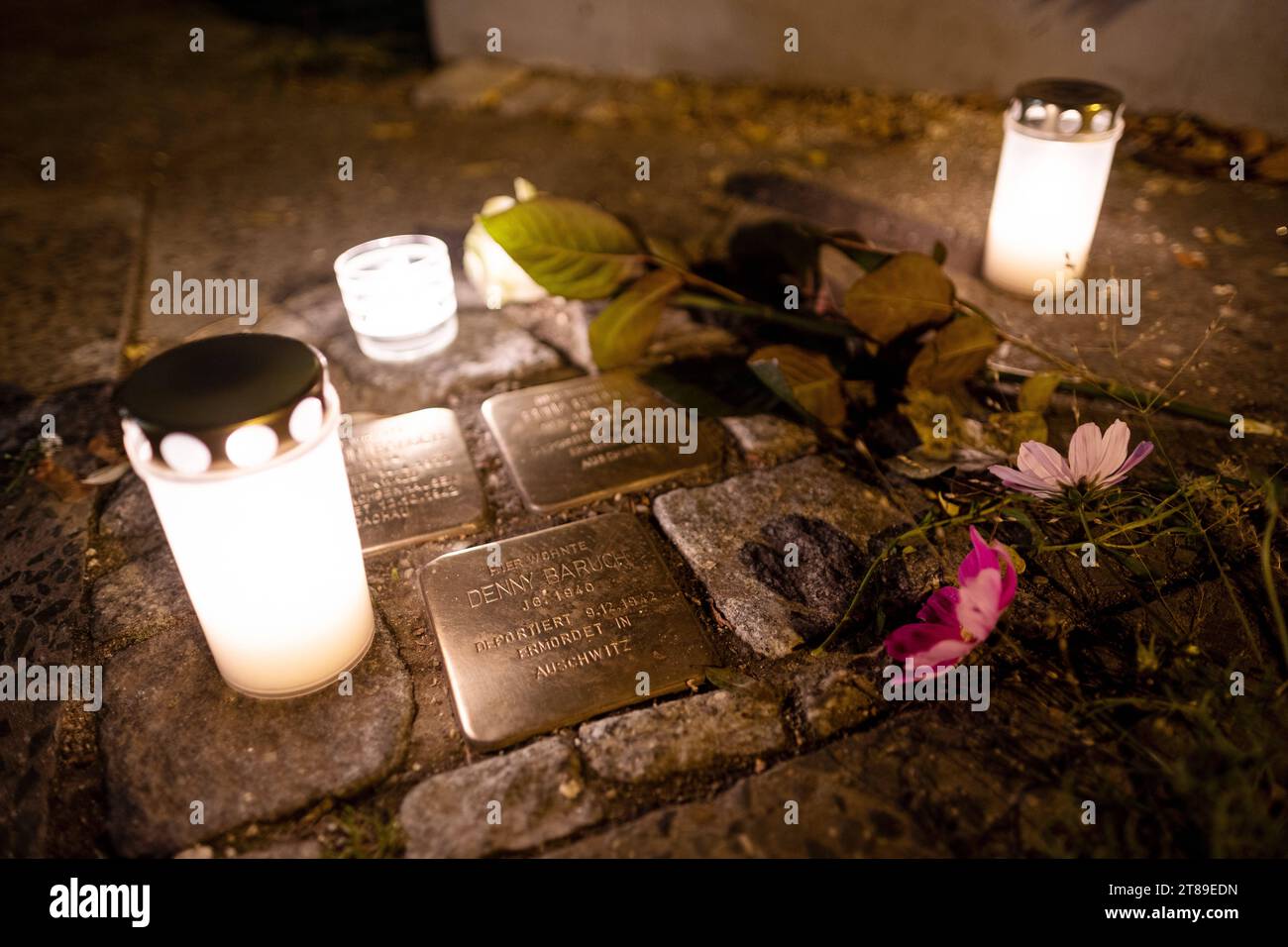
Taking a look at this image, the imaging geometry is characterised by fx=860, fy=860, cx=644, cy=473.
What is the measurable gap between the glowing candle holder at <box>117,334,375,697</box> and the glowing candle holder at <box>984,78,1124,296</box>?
2.50m

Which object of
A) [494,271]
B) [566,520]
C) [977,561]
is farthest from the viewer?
[494,271]

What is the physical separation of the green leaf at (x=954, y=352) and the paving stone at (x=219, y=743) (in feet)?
5.47

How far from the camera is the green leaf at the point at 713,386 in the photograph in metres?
2.76

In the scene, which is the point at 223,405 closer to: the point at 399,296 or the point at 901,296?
the point at 399,296

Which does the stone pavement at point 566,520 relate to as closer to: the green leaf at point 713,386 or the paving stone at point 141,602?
the paving stone at point 141,602

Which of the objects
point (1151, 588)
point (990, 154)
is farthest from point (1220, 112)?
point (1151, 588)

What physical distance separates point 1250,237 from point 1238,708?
2744 millimetres

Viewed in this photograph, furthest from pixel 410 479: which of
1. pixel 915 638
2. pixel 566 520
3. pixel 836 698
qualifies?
pixel 915 638

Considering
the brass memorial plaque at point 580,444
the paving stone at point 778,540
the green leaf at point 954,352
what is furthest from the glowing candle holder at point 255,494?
the green leaf at point 954,352

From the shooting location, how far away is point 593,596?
2133 millimetres

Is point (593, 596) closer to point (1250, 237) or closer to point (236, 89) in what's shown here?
point (1250, 237)

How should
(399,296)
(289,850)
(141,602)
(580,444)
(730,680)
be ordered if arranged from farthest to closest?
(399,296)
(580,444)
(141,602)
(730,680)
(289,850)

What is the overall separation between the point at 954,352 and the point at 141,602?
2295mm

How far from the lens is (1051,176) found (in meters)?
3.01
